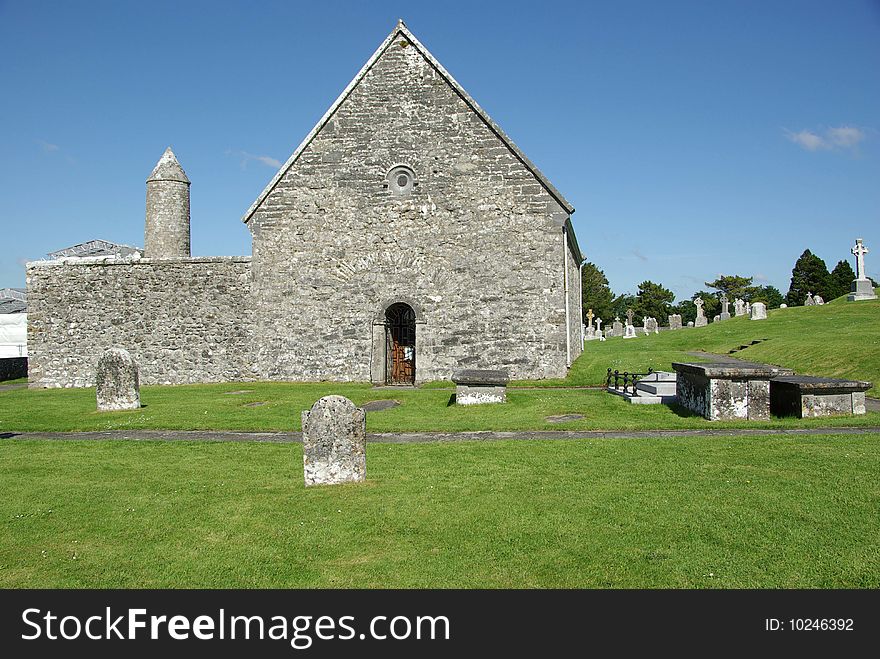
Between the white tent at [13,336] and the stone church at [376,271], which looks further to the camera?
the white tent at [13,336]

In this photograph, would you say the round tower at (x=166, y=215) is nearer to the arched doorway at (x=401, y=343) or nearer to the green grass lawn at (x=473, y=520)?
the arched doorway at (x=401, y=343)

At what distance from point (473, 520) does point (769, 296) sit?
102738 mm

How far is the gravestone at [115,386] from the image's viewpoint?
16344 millimetres

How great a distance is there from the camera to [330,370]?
22281mm

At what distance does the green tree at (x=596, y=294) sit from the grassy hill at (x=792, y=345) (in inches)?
1532

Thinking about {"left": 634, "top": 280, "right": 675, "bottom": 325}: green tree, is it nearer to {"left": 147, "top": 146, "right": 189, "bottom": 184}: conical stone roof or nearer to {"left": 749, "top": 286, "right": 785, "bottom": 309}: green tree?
{"left": 749, "top": 286, "right": 785, "bottom": 309}: green tree

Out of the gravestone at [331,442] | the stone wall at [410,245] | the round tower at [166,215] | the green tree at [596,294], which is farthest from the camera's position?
the green tree at [596,294]

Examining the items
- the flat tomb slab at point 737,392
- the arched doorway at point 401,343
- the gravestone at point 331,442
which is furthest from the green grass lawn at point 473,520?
the arched doorway at point 401,343

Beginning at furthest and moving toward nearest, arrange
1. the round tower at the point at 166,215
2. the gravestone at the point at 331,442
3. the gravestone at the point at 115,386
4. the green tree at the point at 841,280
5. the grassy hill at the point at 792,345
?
the green tree at the point at 841,280, the round tower at the point at 166,215, the grassy hill at the point at 792,345, the gravestone at the point at 115,386, the gravestone at the point at 331,442

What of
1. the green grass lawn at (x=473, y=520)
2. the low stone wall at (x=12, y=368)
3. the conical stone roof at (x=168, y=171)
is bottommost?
the green grass lawn at (x=473, y=520)

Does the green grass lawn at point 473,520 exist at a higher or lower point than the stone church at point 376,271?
lower

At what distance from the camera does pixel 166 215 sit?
25500mm
